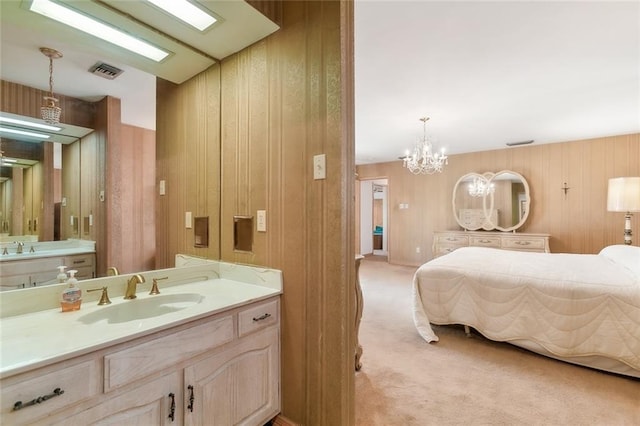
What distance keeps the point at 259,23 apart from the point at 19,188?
1.29m

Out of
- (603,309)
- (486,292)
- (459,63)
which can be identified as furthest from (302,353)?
(459,63)

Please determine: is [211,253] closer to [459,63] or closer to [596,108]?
[459,63]

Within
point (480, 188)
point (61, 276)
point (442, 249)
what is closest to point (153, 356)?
point (61, 276)

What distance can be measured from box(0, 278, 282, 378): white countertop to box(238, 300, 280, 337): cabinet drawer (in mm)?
53

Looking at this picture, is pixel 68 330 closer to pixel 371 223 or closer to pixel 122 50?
pixel 122 50

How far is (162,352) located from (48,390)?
291mm

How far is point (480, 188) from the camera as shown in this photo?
17.1 feet

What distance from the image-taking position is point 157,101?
1.59 m

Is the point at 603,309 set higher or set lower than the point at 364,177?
lower

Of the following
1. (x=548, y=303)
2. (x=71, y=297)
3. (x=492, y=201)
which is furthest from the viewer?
(x=492, y=201)

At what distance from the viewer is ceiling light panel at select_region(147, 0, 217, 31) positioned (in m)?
1.25

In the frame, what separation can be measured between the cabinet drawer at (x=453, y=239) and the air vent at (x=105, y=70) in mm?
5265

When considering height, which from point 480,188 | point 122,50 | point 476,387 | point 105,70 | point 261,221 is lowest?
point 476,387

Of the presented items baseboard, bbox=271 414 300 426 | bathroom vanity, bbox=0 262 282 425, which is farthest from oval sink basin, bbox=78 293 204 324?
baseboard, bbox=271 414 300 426
